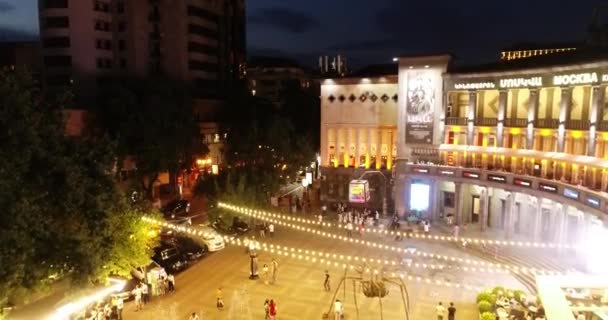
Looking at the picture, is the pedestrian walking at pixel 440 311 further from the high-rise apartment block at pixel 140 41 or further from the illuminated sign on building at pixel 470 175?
the high-rise apartment block at pixel 140 41

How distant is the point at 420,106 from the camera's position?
48312 mm

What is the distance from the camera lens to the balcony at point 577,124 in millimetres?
35531

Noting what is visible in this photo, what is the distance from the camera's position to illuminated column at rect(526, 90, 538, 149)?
4038cm

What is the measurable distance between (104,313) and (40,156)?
346 inches

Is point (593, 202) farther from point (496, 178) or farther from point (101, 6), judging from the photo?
point (101, 6)

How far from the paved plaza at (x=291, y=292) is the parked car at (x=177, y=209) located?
42.3 ft

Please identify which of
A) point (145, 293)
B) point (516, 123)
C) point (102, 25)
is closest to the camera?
point (145, 293)

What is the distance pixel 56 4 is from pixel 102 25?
5.74m

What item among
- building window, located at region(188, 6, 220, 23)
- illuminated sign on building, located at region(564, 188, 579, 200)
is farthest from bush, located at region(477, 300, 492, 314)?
building window, located at region(188, 6, 220, 23)

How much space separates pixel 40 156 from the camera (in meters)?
20.8

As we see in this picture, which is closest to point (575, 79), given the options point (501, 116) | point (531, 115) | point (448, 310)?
point (531, 115)

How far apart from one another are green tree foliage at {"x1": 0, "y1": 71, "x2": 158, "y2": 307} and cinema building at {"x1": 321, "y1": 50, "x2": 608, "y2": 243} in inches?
1136

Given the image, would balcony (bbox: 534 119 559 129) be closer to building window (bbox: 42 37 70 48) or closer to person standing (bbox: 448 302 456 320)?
person standing (bbox: 448 302 456 320)

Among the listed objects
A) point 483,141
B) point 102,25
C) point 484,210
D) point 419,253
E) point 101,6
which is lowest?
point 419,253
